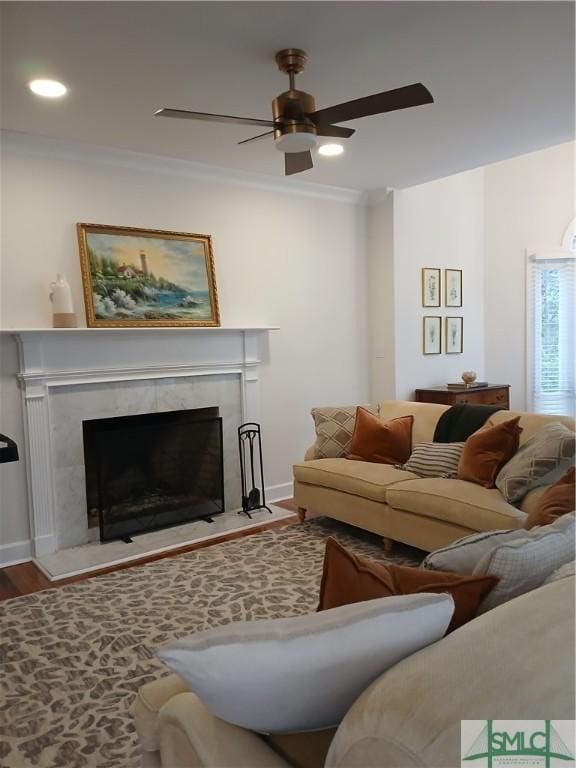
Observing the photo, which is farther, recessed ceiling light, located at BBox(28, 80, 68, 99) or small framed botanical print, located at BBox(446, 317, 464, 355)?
small framed botanical print, located at BBox(446, 317, 464, 355)

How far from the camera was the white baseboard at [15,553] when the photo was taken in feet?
12.2

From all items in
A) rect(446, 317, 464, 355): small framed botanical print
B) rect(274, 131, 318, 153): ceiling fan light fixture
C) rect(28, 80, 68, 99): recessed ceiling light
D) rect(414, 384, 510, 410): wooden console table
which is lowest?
rect(414, 384, 510, 410): wooden console table

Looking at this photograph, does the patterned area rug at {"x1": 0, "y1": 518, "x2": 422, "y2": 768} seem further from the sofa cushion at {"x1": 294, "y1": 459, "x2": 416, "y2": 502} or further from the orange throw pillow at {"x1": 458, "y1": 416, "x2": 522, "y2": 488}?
the orange throw pillow at {"x1": 458, "y1": 416, "x2": 522, "y2": 488}

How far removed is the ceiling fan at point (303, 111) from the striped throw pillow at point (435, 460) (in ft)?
6.74

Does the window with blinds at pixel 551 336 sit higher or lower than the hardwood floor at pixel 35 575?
higher

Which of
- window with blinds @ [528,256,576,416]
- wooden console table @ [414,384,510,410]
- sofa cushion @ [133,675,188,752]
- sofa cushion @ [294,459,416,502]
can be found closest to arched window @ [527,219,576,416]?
window with blinds @ [528,256,576,416]

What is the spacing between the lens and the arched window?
6.30m

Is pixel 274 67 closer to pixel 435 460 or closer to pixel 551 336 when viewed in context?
pixel 435 460

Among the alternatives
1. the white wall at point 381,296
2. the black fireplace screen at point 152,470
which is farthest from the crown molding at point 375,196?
the black fireplace screen at point 152,470

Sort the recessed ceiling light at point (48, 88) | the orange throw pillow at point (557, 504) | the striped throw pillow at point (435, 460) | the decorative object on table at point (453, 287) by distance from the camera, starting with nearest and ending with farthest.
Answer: the orange throw pillow at point (557, 504) → the recessed ceiling light at point (48, 88) → the striped throw pillow at point (435, 460) → the decorative object on table at point (453, 287)

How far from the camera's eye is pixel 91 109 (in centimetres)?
328

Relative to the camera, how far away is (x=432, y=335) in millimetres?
5887

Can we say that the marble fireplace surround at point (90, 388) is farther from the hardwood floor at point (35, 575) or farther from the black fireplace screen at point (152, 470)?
the hardwood floor at point (35, 575)

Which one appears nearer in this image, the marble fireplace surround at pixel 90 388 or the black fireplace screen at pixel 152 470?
the marble fireplace surround at pixel 90 388
